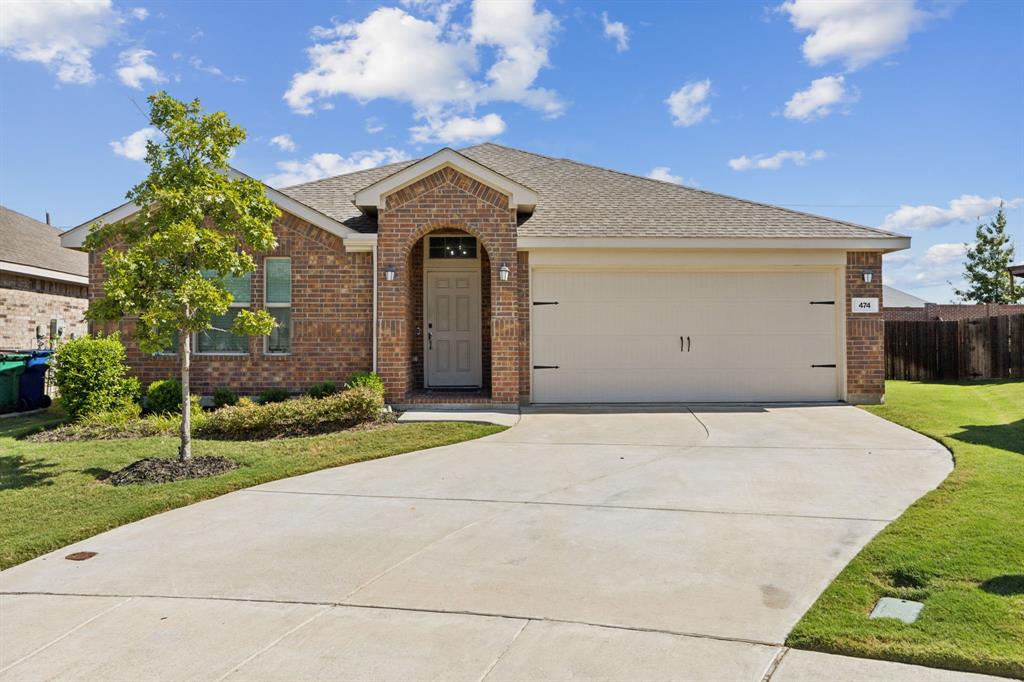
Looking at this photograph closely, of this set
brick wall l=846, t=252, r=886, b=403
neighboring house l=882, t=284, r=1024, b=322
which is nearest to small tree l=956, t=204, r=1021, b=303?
neighboring house l=882, t=284, r=1024, b=322

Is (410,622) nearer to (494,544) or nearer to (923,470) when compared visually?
(494,544)

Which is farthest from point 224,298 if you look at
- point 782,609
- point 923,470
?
point 923,470

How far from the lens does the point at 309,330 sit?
11586 mm

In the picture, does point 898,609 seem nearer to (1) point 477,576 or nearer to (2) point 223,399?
(1) point 477,576

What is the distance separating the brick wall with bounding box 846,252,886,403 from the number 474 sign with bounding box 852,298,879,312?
0.05 m

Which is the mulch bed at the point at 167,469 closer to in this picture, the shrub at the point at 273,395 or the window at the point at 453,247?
the shrub at the point at 273,395

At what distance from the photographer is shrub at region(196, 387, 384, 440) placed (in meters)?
9.43

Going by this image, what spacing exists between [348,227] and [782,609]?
9627mm

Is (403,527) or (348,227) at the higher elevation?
(348,227)

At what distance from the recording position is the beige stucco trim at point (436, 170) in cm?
1116

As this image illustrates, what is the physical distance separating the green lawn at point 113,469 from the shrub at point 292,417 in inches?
16.3

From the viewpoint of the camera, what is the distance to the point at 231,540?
5039 millimetres

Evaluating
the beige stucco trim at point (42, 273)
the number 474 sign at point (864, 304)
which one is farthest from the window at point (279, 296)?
the number 474 sign at point (864, 304)

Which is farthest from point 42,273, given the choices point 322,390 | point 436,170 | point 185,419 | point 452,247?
point 185,419
